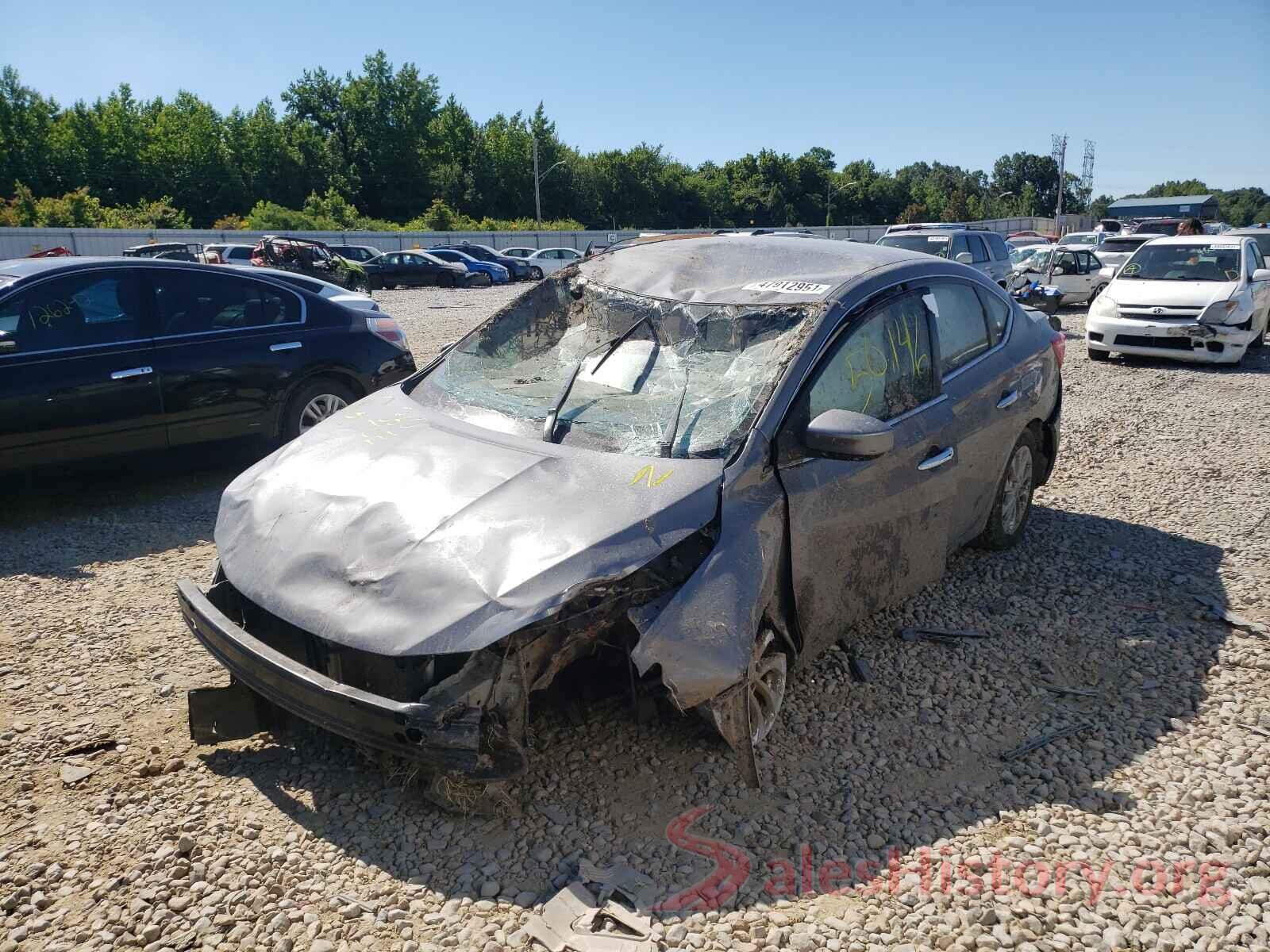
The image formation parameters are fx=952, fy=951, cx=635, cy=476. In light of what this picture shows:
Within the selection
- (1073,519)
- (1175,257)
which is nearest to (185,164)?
(1175,257)

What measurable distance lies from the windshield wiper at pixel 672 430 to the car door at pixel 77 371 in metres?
4.37

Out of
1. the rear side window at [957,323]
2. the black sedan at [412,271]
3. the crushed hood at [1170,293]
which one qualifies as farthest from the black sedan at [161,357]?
the black sedan at [412,271]

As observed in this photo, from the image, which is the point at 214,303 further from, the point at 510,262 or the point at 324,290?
the point at 510,262

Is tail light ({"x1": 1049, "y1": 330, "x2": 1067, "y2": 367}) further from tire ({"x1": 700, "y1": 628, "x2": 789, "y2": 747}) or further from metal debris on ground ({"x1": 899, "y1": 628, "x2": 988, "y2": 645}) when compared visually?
tire ({"x1": 700, "y1": 628, "x2": 789, "y2": 747})

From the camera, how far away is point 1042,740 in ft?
12.2

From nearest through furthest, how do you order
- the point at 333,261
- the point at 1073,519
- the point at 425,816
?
the point at 425,816
the point at 1073,519
the point at 333,261

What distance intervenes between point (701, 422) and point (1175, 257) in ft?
42.1

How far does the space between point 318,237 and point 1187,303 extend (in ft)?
137

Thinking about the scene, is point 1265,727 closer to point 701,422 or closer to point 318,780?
point 701,422

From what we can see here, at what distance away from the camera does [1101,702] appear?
4.04 meters

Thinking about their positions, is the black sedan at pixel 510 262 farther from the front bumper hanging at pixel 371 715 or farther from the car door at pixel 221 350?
the front bumper hanging at pixel 371 715

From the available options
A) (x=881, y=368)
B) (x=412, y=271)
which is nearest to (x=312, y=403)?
(x=881, y=368)

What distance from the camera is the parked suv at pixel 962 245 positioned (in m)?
15.8

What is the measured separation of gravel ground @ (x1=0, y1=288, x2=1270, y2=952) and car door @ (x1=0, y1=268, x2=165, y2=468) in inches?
49.3
